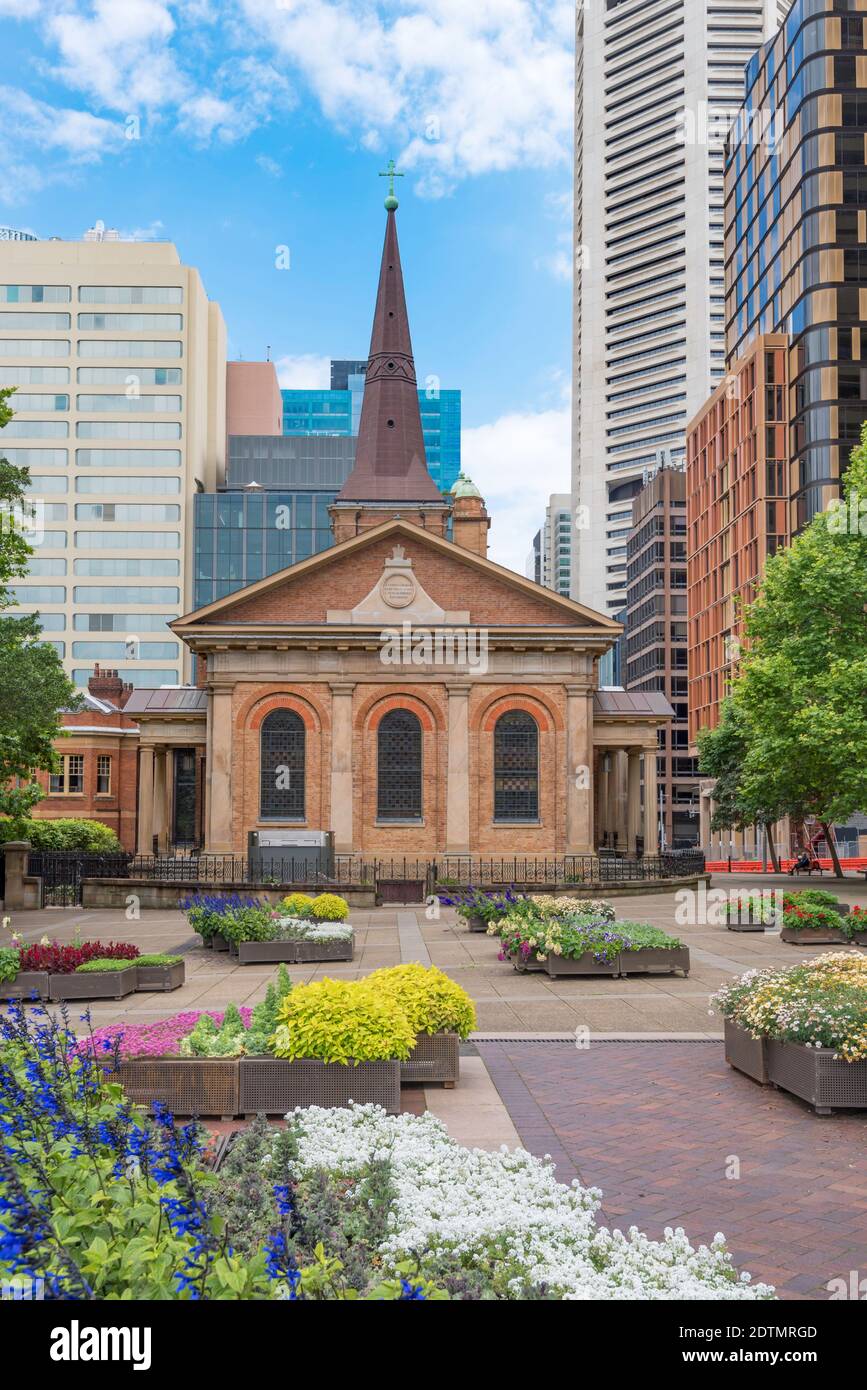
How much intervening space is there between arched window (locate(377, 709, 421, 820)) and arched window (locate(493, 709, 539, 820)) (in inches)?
108

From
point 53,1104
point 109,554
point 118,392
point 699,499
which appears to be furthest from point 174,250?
point 53,1104

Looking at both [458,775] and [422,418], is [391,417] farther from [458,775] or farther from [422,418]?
[422,418]

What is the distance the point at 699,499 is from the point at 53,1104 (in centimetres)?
9319

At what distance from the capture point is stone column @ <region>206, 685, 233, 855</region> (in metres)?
39.0

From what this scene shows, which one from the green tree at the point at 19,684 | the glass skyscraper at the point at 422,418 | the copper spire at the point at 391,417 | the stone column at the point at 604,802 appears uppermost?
the glass skyscraper at the point at 422,418

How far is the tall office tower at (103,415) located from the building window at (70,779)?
157 ft

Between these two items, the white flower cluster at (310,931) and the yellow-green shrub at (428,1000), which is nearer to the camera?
the yellow-green shrub at (428,1000)

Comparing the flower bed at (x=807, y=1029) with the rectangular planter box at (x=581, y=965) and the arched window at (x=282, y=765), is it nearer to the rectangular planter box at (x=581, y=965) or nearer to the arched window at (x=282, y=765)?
the rectangular planter box at (x=581, y=965)

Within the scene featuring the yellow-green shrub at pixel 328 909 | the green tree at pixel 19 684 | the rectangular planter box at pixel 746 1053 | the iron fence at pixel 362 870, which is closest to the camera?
the rectangular planter box at pixel 746 1053

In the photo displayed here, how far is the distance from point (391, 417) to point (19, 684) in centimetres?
3175

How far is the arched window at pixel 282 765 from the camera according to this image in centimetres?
3988

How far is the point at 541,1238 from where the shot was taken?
256 inches

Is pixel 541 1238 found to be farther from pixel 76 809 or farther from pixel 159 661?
pixel 159 661

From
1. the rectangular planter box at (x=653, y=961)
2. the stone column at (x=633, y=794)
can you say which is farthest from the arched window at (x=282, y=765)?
the rectangular planter box at (x=653, y=961)
